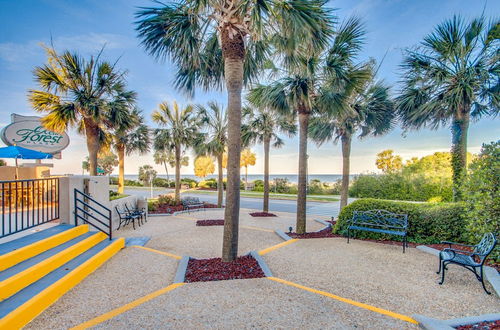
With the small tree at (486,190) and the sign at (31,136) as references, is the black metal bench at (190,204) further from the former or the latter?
the small tree at (486,190)

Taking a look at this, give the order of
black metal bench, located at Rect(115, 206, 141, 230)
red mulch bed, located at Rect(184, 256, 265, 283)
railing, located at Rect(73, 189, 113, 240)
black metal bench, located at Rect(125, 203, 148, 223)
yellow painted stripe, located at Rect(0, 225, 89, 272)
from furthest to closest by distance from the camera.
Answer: black metal bench, located at Rect(125, 203, 148, 223) < black metal bench, located at Rect(115, 206, 141, 230) < railing, located at Rect(73, 189, 113, 240) < red mulch bed, located at Rect(184, 256, 265, 283) < yellow painted stripe, located at Rect(0, 225, 89, 272)

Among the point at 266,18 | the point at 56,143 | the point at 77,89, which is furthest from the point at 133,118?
the point at 266,18

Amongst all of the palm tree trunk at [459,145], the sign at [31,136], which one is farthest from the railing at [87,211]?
the palm tree trunk at [459,145]

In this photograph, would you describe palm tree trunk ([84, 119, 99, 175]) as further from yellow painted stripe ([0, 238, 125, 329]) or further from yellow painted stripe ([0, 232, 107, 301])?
yellow painted stripe ([0, 238, 125, 329])

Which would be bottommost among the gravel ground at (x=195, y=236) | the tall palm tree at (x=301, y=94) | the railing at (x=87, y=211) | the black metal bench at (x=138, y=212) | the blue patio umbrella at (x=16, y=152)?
the gravel ground at (x=195, y=236)

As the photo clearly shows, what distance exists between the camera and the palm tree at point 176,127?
1527 cm

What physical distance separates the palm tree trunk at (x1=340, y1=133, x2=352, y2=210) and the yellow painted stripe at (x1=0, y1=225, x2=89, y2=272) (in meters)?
10.1

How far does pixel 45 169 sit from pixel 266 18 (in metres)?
13.1

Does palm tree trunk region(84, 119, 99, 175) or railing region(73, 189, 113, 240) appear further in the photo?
palm tree trunk region(84, 119, 99, 175)

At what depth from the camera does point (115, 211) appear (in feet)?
30.8

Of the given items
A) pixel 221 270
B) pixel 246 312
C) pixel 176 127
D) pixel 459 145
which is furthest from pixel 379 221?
pixel 176 127

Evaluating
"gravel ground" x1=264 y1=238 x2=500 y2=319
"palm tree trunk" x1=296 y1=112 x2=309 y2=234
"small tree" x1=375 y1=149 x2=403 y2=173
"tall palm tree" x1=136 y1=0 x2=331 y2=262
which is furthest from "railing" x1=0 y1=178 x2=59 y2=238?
"small tree" x1=375 y1=149 x2=403 y2=173

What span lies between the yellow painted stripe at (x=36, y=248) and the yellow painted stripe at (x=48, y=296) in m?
0.84

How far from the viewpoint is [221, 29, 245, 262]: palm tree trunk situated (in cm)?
482
